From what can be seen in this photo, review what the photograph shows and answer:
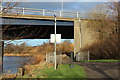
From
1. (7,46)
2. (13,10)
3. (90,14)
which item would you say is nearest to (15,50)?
(7,46)

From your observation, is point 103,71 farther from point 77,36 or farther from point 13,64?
point 77,36

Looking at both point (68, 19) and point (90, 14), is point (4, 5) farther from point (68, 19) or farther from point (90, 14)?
point (90, 14)

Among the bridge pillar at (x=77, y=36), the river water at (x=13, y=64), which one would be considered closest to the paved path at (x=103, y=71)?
the river water at (x=13, y=64)

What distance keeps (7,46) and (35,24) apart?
63.8 ft

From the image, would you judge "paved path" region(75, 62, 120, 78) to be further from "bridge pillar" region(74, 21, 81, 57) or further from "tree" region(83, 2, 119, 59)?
"bridge pillar" region(74, 21, 81, 57)

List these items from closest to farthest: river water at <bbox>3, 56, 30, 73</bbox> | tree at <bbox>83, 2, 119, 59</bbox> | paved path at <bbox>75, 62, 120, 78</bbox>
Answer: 1. paved path at <bbox>75, 62, 120, 78</bbox>
2. river water at <bbox>3, 56, 30, 73</bbox>
3. tree at <bbox>83, 2, 119, 59</bbox>

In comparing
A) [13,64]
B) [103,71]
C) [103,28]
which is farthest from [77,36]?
[13,64]

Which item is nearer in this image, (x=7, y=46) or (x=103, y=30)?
(x=7, y=46)

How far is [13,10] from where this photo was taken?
8906 mm

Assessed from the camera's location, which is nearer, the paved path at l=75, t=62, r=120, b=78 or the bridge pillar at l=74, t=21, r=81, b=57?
the paved path at l=75, t=62, r=120, b=78

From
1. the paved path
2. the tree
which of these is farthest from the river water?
the tree

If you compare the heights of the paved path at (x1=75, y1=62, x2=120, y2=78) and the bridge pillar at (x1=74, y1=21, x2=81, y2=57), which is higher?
the bridge pillar at (x1=74, y1=21, x2=81, y2=57)

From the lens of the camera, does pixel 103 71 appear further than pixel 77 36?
No

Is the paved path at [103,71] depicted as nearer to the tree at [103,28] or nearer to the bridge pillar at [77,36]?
the tree at [103,28]
